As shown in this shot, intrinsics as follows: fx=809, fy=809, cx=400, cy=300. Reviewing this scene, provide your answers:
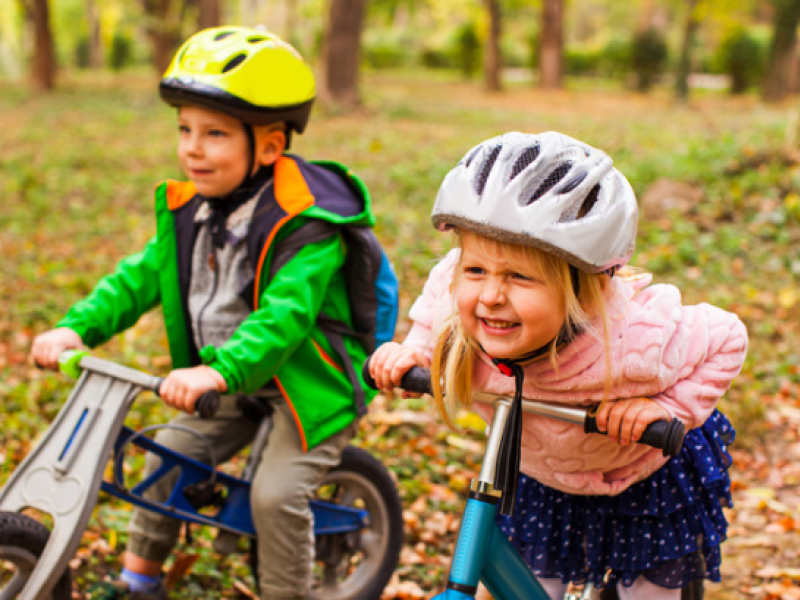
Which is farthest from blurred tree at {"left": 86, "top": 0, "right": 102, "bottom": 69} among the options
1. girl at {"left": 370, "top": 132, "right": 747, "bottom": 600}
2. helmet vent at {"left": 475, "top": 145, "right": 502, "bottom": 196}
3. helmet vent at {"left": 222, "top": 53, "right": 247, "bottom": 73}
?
helmet vent at {"left": 475, "top": 145, "right": 502, "bottom": 196}

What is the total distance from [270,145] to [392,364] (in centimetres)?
118

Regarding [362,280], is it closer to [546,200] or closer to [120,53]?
[546,200]

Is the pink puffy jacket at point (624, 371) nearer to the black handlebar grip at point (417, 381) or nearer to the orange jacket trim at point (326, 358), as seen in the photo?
the black handlebar grip at point (417, 381)

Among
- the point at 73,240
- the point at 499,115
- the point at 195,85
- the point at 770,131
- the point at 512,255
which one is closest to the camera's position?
the point at 512,255

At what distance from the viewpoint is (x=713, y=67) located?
27875 millimetres

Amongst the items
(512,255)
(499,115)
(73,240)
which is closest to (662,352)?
(512,255)

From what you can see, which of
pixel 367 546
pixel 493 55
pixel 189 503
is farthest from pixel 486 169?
pixel 493 55

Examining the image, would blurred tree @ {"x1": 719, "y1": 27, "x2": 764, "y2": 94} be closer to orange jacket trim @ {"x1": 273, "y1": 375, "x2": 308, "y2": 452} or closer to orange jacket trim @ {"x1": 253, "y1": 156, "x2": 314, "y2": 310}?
orange jacket trim @ {"x1": 253, "y1": 156, "x2": 314, "y2": 310}

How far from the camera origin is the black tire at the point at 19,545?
2.29 metres

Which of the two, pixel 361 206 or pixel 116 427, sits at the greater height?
pixel 361 206

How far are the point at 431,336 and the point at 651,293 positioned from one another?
0.58 metres

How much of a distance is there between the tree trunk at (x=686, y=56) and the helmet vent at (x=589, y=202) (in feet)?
66.3

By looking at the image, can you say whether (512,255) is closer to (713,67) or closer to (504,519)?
(504,519)

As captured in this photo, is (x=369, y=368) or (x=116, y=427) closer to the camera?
(x=369, y=368)
